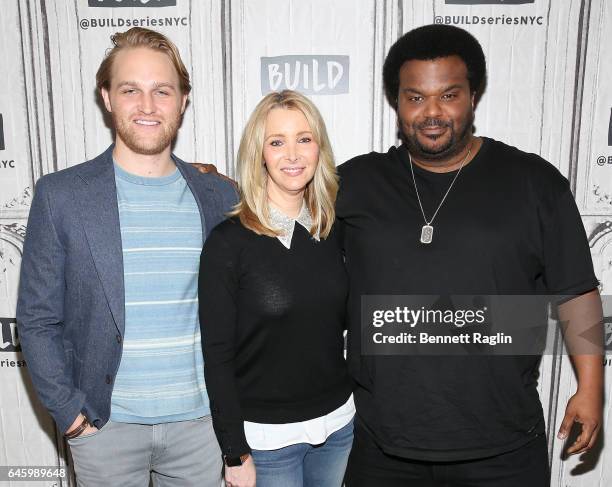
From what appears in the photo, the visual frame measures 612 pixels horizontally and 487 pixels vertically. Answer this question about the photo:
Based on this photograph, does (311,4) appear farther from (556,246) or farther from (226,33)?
(556,246)

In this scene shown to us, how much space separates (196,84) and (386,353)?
1407 mm

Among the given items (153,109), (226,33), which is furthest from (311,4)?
(153,109)

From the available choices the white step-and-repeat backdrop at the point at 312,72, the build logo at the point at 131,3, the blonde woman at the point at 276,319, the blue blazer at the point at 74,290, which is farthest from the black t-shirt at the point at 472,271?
the build logo at the point at 131,3

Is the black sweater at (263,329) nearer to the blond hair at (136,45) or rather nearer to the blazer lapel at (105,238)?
the blazer lapel at (105,238)

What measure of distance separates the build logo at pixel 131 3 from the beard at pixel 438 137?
1201 mm

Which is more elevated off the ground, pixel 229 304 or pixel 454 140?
pixel 454 140

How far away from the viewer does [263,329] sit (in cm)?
160

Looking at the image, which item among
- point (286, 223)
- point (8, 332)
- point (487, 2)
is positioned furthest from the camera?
point (8, 332)

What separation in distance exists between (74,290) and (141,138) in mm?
511

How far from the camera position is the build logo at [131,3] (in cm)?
222

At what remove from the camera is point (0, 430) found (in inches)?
98.5

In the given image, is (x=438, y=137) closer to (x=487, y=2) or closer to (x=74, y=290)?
(x=487, y=2)

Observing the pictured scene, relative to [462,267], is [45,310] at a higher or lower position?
lower

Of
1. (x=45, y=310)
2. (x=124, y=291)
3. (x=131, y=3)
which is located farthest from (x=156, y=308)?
(x=131, y=3)
